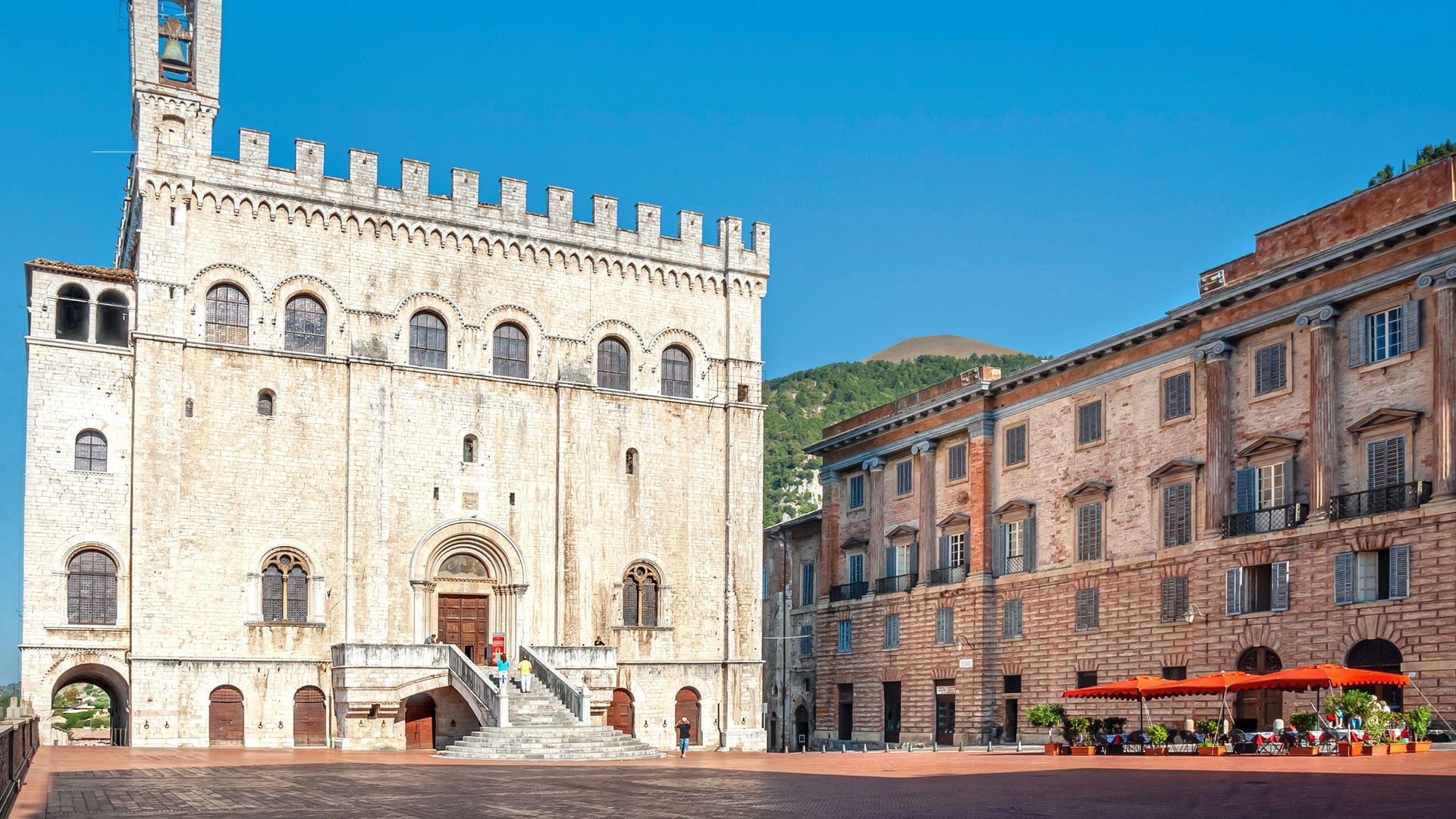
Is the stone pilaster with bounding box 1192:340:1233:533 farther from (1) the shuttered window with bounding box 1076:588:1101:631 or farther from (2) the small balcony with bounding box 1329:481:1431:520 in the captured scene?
(1) the shuttered window with bounding box 1076:588:1101:631

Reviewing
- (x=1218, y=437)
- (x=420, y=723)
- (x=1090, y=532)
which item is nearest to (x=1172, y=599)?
(x=1090, y=532)

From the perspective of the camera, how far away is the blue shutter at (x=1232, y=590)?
37688 mm

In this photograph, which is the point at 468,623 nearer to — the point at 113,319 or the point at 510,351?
the point at 510,351

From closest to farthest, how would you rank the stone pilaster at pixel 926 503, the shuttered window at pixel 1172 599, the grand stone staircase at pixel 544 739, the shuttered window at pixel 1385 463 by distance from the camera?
the shuttered window at pixel 1385 463 < the grand stone staircase at pixel 544 739 < the shuttered window at pixel 1172 599 < the stone pilaster at pixel 926 503

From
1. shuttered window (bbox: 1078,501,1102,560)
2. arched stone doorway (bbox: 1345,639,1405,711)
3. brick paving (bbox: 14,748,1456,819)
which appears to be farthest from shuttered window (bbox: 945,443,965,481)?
brick paving (bbox: 14,748,1456,819)

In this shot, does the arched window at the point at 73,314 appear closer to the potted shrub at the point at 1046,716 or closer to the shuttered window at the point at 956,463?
the potted shrub at the point at 1046,716

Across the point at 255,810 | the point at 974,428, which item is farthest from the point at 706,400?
the point at 255,810

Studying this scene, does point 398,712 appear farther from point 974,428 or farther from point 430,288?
point 974,428

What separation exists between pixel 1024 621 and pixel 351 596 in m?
20.0

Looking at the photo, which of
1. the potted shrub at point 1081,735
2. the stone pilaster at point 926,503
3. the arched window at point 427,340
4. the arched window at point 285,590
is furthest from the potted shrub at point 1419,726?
the arched window at point 285,590

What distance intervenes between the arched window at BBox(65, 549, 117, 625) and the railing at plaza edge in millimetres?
10887

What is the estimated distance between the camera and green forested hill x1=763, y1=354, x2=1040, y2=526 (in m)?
126

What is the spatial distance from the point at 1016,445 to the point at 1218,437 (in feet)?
31.6

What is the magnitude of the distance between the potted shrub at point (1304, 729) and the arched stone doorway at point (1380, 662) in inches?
95.0
